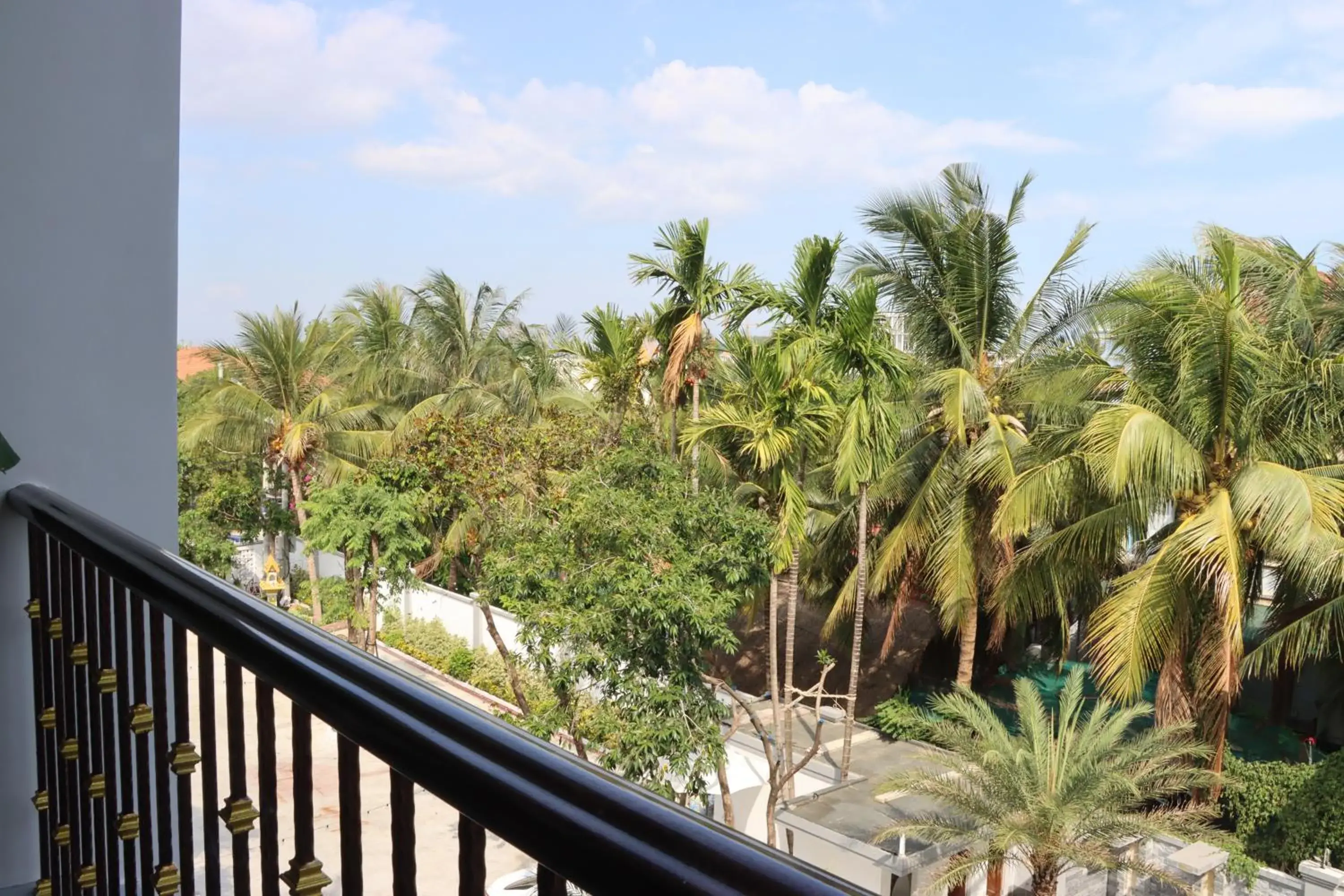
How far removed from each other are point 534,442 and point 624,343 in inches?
71.3

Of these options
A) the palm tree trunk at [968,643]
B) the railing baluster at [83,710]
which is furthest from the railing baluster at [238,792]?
the palm tree trunk at [968,643]

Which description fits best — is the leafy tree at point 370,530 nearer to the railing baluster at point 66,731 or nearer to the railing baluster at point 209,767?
the railing baluster at point 66,731

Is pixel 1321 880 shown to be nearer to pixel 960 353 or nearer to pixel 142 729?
pixel 960 353

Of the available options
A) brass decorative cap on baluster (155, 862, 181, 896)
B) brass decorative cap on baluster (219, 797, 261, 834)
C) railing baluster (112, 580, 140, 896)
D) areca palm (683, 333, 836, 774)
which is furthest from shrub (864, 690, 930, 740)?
brass decorative cap on baluster (219, 797, 261, 834)

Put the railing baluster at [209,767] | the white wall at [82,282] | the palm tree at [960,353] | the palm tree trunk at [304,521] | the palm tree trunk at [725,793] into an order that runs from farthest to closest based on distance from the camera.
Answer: the palm tree trunk at [304,521]
the palm tree at [960,353]
the palm tree trunk at [725,793]
the white wall at [82,282]
the railing baluster at [209,767]

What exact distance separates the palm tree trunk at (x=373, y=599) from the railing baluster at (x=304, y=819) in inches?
449

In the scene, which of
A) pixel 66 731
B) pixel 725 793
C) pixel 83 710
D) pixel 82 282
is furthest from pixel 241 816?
pixel 725 793

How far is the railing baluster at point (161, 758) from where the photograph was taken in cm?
115

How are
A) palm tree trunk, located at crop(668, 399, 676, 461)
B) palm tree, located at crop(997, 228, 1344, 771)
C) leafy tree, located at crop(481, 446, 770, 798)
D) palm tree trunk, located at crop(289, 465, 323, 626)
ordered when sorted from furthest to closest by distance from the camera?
1. palm tree trunk, located at crop(289, 465, 323, 626)
2. palm tree trunk, located at crop(668, 399, 676, 461)
3. palm tree, located at crop(997, 228, 1344, 771)
4. leafy tree, located at crop(481, 446, 770, 798)

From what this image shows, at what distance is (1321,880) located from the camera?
25.9ft

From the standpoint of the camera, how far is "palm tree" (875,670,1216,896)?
744 cm

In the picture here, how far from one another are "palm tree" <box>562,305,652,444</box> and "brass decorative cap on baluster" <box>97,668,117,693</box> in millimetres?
9994

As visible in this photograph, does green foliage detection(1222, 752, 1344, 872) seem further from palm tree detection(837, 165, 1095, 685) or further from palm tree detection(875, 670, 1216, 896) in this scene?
palm tree detection(837, 165, 1095, 685)

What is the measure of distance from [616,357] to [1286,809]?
781 centimetres
